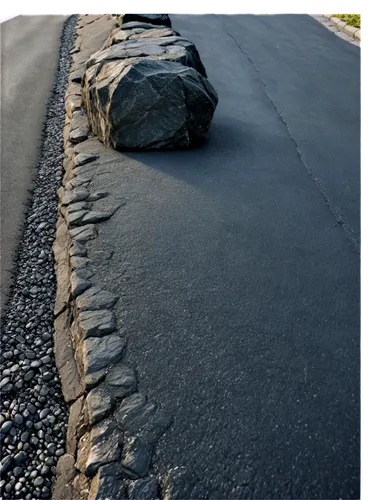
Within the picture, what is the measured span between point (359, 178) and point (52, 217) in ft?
12.3

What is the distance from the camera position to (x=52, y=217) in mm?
5672

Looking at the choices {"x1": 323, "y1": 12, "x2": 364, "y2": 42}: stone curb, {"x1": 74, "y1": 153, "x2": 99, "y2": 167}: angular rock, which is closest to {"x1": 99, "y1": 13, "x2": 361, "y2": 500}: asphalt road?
{"x1": 74, "y1": 153, "x2": 99, "y2": 167}: angular rock

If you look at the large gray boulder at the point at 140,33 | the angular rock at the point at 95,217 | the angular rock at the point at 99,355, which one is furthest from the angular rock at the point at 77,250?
the large gray boulder at the point at 140,33

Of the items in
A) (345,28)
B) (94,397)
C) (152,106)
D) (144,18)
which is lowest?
(94,397)

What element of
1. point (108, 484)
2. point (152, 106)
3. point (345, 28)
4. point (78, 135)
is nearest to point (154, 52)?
point (152, 106)

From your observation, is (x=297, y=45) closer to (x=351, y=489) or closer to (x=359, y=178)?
(x=359, y=178)

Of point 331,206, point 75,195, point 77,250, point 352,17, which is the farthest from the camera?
point 352,17

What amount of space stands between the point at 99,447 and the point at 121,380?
1.60 feet

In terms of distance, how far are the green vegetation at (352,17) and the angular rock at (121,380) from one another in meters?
12.5

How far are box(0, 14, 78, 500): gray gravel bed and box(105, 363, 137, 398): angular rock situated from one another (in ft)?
1.52

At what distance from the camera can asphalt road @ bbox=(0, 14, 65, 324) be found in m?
5.47

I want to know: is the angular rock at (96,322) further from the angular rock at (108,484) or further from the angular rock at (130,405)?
the angular rock at (108,484)

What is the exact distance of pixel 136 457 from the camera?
279 cm

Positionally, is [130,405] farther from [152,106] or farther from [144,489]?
[152,106]
